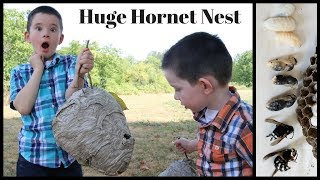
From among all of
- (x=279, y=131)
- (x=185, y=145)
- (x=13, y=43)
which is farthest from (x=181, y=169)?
(x=13, y=43)

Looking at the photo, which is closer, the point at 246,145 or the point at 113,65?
the point at 246,145

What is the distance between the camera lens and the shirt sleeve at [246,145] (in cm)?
176

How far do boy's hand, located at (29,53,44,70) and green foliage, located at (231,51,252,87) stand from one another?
66 centimetres

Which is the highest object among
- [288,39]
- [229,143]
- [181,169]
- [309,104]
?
[288,39]

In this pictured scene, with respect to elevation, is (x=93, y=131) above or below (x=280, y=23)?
below

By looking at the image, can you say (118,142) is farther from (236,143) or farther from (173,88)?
(236,143)

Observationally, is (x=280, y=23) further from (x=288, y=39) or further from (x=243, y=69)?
(x=243, y=69)

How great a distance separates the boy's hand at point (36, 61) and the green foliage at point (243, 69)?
66 centimetres

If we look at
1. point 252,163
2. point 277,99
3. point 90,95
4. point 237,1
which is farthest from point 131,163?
point 237,1

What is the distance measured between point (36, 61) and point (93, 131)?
317 millimetres

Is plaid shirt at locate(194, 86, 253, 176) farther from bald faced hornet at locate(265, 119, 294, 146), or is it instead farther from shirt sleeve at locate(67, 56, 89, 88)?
shirt sleeve at locate(67, 56, 89, 88)

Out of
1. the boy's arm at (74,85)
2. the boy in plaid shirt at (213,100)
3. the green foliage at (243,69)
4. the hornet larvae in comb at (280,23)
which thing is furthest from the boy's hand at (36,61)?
the hornet larvae in comb at (280,23)

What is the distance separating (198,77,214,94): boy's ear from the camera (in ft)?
5.85

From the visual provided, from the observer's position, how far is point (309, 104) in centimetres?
185
